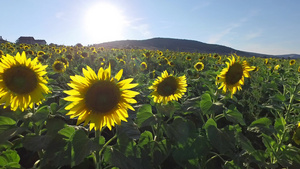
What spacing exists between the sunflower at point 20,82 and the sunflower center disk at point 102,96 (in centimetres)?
67

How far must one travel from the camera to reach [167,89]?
9.01ft

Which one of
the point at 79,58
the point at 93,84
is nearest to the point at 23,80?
the point at 93,84

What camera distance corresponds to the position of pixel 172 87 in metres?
2.81

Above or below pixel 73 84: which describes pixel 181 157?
below

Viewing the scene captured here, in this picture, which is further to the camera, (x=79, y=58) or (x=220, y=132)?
(x=79, y=58)

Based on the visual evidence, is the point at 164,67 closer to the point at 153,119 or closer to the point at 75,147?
the point at 153,119

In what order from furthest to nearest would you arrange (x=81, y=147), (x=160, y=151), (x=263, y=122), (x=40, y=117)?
(x=263, y=122) → (x=160, y=151) → (x=40, y=117) → (x=81, y=147)

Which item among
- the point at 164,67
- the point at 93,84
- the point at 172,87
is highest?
the point at 93,84

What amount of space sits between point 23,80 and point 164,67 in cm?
887

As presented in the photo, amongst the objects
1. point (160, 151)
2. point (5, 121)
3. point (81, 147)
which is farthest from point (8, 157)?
point (160, 151)

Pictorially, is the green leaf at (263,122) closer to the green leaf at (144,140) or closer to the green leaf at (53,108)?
the green leaf at (144,140)

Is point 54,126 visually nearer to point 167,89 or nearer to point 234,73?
point 167,89

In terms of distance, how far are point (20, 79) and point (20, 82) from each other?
0.11 feet

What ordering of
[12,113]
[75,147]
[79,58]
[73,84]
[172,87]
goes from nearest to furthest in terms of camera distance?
[75,147], [73,84], [12,113], [172,87], [79,58]
